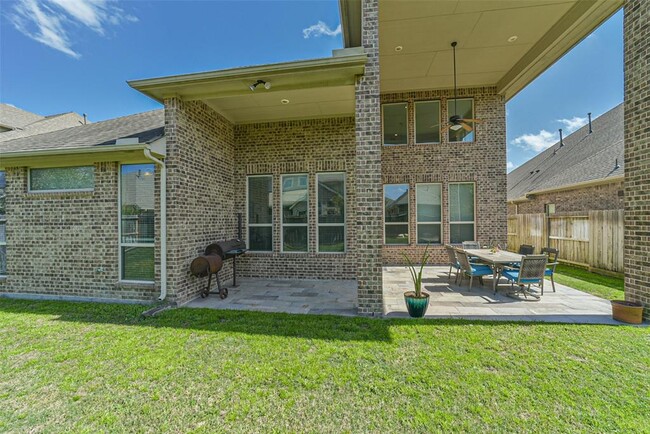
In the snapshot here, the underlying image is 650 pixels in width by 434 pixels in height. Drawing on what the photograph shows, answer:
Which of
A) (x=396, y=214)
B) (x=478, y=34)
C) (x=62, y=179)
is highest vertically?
(x=478, y=34)

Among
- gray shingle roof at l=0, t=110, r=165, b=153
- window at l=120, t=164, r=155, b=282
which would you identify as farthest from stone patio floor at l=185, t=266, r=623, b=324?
gray shingle roof at l=0, t=110, r=165, b=153

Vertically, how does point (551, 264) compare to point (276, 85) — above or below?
below

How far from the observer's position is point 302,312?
487cm

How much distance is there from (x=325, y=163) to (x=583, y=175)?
10348mm

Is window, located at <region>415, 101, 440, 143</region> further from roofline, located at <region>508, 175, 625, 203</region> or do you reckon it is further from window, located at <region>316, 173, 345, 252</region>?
roofline, located at <region>508, 175, 625, 203</region>

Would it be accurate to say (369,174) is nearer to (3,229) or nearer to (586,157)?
(3,229)

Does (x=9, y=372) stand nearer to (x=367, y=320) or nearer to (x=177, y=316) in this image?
(x=177, y=316)

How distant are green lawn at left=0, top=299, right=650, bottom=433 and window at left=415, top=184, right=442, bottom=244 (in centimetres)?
510

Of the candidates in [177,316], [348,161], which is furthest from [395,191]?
[177,316]

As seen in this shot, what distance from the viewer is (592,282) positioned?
6.88 m

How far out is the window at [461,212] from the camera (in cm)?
894

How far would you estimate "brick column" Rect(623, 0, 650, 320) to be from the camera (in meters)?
4.29

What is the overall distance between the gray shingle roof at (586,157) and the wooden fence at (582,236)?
1.54 meters

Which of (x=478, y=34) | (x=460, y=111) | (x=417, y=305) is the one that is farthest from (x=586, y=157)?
(x=417, y=305)
